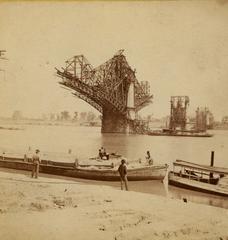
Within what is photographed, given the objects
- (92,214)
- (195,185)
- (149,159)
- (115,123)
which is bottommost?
(92,214)

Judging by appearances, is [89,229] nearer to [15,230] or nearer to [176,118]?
[15,230]

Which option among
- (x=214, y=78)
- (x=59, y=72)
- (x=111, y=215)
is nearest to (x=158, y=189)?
(x=111, y=215)

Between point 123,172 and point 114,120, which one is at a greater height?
point 114,120

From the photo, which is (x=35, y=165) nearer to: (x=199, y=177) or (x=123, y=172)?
(x=123, y=172)

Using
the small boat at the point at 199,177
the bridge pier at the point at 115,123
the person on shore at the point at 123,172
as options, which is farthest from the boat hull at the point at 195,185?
the bridge pier at the point at 115,123

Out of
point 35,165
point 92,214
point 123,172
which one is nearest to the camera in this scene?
point 92,214

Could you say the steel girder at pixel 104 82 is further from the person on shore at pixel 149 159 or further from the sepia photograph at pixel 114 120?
the person on shore at pixel 149 159

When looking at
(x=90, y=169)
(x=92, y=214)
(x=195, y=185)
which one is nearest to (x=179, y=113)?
(x=195, y=185)
